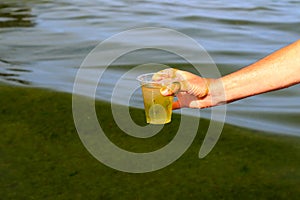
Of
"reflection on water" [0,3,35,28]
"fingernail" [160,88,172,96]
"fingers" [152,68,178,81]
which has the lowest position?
"reflection on water" [0,3,35,28]

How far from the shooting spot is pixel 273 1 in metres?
9.08

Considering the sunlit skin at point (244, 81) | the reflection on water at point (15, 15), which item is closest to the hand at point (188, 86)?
the sunlit skin at point (244, 81)

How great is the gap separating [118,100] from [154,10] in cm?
428

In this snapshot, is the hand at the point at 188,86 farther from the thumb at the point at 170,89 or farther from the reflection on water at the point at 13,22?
the reflection on water at the point at 13,22

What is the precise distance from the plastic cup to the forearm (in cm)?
24

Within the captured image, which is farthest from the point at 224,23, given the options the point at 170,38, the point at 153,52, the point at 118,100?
the point at 118,100

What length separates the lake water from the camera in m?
4.43

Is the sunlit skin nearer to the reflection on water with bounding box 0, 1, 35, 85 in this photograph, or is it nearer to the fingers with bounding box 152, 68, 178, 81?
the fingers with bounding box 152, 68, 178, 81

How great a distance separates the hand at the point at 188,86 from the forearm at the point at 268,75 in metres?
0.08

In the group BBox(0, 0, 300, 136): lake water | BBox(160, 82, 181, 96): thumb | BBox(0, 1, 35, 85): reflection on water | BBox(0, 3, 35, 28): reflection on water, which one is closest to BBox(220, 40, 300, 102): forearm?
BBox(160, 82, 181, 96): thumb

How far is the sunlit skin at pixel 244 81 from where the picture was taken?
217 centimetres

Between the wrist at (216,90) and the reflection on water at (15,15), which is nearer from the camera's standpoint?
the wrist at (216,90)

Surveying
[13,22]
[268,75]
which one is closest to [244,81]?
[268,75]

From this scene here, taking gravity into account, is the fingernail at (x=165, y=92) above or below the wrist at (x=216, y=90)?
above
